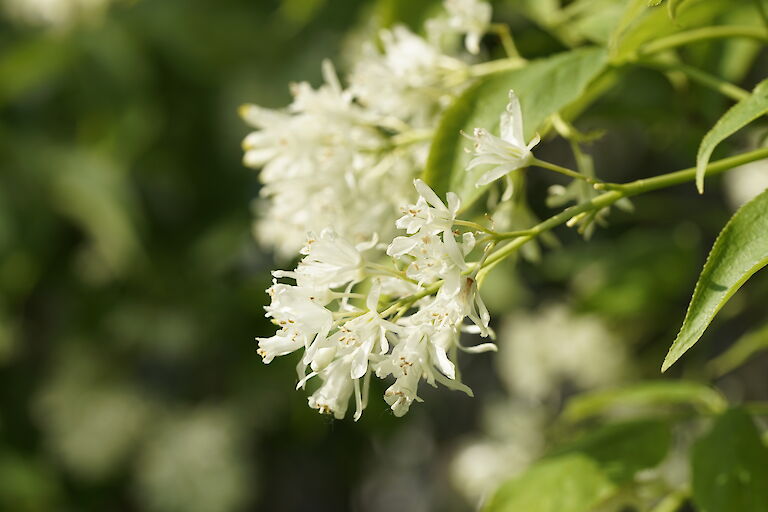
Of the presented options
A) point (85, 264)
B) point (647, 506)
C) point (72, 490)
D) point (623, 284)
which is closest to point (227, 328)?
point (85, 264)

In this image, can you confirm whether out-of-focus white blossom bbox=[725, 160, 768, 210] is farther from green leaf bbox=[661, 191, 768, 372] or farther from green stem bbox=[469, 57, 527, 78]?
green leaf bbox=[661, 191, 768, 372]

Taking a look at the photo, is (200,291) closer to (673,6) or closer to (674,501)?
(674,501)

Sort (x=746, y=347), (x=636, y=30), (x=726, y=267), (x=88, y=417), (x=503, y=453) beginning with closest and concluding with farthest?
(x=726, y=267) < (x=636, y=30) < (x=746, y=347) < (x=503, y=453) < (x=88, y=417)

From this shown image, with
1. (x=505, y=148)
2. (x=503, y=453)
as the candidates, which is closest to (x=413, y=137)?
(x=505, y=148)

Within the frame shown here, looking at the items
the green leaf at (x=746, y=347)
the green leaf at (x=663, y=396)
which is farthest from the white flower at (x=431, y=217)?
the green leaf at (x=746, y=347)

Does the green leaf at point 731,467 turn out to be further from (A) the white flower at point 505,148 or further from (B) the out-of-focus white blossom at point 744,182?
(B) the out-of-focus white blossom at point 744,182
